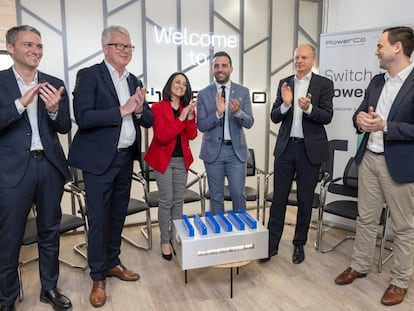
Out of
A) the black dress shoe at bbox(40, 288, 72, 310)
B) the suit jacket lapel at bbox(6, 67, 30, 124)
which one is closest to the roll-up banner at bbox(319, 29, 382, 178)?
the black dress shoe at bbox(40, 288, 72, 310)

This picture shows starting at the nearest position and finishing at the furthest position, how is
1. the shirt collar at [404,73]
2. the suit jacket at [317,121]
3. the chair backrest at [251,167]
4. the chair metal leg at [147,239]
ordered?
1. the shirt collar at [404,73]
2. the suit jacket at [317,121]
3. the chair metal leg at [147,239]
4. the chair backrest at [251,167]

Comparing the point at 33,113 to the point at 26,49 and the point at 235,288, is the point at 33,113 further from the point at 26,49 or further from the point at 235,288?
the point at 235,288

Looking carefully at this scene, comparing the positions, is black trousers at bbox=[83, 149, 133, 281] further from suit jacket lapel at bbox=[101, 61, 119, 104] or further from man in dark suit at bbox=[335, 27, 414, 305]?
man in dark suit at bbox=[335, 27, 414, 305]

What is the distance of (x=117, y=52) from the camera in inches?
94.8

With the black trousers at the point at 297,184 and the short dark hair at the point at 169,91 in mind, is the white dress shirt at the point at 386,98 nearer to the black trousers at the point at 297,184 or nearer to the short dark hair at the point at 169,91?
the black trousers at the point at 297,184

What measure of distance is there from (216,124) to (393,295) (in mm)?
1894

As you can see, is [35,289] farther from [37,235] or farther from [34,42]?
[34,42]

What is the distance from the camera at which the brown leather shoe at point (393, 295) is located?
252cm

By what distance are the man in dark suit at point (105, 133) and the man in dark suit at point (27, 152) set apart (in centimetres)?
14

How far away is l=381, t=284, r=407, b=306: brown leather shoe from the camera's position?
2518mm

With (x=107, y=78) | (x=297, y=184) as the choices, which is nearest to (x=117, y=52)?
(x=107, y=78)

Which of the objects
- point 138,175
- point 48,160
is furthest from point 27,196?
point 138,175

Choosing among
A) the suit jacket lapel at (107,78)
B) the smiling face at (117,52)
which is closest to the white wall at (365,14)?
the smiling face at (117,52)

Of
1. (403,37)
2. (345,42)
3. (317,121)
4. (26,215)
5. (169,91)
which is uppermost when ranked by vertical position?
(345,42)
